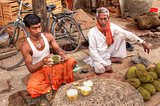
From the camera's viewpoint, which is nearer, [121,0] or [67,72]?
[67,72]

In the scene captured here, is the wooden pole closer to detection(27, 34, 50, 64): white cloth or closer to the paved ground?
detection(27, 34, 50, 64): white cloth

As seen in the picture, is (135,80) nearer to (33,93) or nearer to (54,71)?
(54,71)

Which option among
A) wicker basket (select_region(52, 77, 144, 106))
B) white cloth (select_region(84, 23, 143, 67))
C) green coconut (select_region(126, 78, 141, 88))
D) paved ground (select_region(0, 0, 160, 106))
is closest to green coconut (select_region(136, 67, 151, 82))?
green coconut (select_region(126, 78, 141, 88))

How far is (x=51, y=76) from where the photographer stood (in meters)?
2.80

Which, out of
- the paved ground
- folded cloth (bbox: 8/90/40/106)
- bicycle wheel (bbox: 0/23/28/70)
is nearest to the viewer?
folded cloth (bbox: 8/90/40/106)

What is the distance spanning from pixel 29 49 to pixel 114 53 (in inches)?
77.7

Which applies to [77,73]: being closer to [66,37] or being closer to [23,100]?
[23,100]

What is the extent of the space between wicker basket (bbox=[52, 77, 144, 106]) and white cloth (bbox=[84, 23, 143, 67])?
1075mm

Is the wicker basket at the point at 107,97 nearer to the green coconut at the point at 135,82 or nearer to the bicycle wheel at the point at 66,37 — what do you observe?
the green coconut at the point at 135,82

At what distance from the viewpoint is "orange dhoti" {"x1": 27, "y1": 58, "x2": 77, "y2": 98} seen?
106 inches

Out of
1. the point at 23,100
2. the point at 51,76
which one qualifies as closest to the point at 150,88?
the point at 51,76

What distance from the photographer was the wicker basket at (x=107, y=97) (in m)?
1.87

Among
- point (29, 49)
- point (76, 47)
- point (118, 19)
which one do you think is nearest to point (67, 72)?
point (29, 49)

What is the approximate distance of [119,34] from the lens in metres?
3.54
